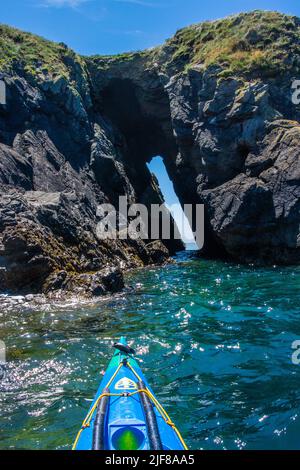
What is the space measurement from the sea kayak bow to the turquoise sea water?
85 centimetres

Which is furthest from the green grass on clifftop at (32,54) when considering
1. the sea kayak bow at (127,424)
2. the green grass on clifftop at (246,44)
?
the sea kayak bow at (127,424)

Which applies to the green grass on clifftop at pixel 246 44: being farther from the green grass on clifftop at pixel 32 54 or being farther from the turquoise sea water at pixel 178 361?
the turquoise sea water at pixel 178 361

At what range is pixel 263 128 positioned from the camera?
2786 centimetres

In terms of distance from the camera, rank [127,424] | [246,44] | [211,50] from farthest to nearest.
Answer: [211,50], [246,44], [127,424]

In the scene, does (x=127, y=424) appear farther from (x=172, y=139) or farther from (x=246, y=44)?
(x=172, y=139)

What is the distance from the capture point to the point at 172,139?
3991 centimetres

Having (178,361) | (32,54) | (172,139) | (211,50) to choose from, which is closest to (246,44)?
(211,50)

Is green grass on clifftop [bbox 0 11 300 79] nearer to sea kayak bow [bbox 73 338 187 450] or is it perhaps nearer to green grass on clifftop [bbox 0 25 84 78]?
green grass on clifftop [bbox 0 25 84 78]

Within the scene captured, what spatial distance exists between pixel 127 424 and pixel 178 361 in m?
4.47

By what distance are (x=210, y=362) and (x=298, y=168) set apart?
19.4 meters

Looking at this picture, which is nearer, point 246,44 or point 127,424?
point 127,424

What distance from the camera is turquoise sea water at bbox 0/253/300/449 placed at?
6750mm

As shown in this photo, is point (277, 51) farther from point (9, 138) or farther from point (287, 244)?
point (9, 138)

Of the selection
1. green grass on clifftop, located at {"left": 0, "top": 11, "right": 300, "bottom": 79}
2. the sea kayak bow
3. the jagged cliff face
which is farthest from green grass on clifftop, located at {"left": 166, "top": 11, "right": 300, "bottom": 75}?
the sea kayak bow
